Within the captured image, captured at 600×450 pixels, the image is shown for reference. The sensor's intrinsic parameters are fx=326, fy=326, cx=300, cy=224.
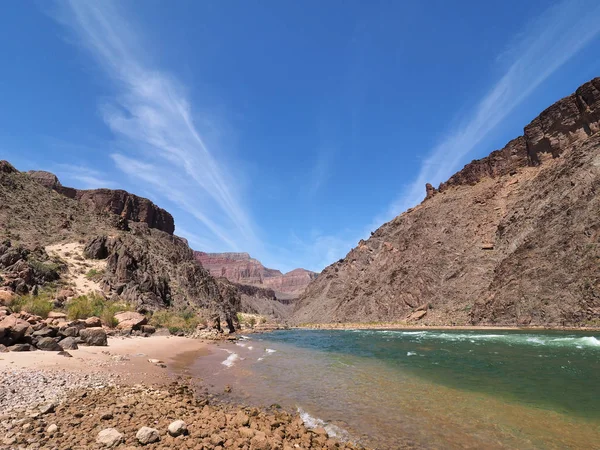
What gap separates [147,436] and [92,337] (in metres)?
15.4

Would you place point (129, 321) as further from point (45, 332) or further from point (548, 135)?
point (548, 135)

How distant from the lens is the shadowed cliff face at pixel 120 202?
361 ft

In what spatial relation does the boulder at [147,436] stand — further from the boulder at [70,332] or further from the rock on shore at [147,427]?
the boulder at [70,332]

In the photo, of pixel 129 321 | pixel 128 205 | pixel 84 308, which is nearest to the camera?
pixel 84 308

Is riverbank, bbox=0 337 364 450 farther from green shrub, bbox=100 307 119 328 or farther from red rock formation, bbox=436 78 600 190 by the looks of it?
red rock formation, bbox=436 78 600 190

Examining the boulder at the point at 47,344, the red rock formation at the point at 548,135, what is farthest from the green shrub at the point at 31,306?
the red rock formation at the point at 548,135

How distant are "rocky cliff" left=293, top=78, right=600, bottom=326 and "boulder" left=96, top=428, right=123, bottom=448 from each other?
47656 mm

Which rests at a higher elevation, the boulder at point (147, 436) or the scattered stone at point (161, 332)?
the scattered stone at point (161, 332)

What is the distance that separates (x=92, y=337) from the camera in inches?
731

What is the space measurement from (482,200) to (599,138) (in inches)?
1235

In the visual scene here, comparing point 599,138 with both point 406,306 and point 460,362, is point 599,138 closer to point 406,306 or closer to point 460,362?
point 406,306

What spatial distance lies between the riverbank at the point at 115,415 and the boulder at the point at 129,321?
18157 mm

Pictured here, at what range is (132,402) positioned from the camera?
852 cm

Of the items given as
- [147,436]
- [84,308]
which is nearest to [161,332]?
[84,308]
